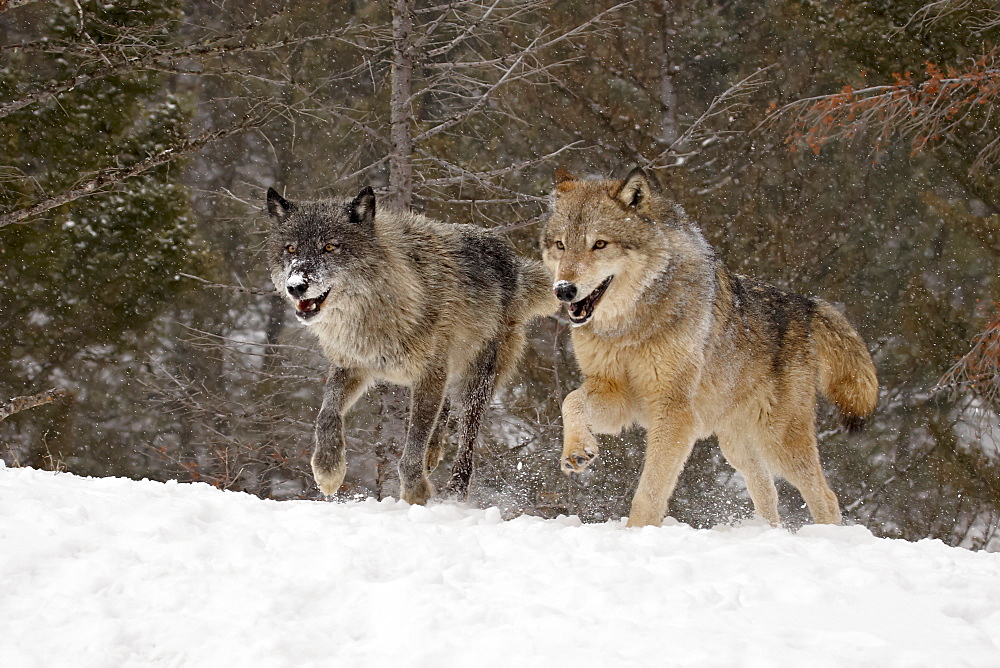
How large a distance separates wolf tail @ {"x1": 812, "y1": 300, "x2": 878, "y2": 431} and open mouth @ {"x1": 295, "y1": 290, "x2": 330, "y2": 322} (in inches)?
141

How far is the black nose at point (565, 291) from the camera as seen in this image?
517 centimetres

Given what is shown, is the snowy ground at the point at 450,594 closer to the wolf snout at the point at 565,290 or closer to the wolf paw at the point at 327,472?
the wolf snout at the point at 565,290

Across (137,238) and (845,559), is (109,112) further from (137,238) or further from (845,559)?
(845,559)

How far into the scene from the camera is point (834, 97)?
9.69m

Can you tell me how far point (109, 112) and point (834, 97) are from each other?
11.4 m

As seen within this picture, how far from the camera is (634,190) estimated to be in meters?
5.67

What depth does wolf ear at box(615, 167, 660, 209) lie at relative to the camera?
562cm

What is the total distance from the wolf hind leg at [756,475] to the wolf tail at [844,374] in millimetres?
698

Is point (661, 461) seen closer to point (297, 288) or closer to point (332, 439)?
point (332, 439)

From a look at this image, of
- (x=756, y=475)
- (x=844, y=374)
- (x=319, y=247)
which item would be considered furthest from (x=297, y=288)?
(x=844, y=374)

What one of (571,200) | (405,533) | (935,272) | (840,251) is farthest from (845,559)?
(935,272)

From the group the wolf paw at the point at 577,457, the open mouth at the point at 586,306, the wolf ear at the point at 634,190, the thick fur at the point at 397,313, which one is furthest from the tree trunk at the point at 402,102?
the wolf paw at the point at 577,457

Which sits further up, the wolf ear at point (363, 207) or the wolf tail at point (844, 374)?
the wolf ear at point (363, 207)

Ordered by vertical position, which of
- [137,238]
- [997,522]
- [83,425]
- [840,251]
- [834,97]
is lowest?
[83,425]
